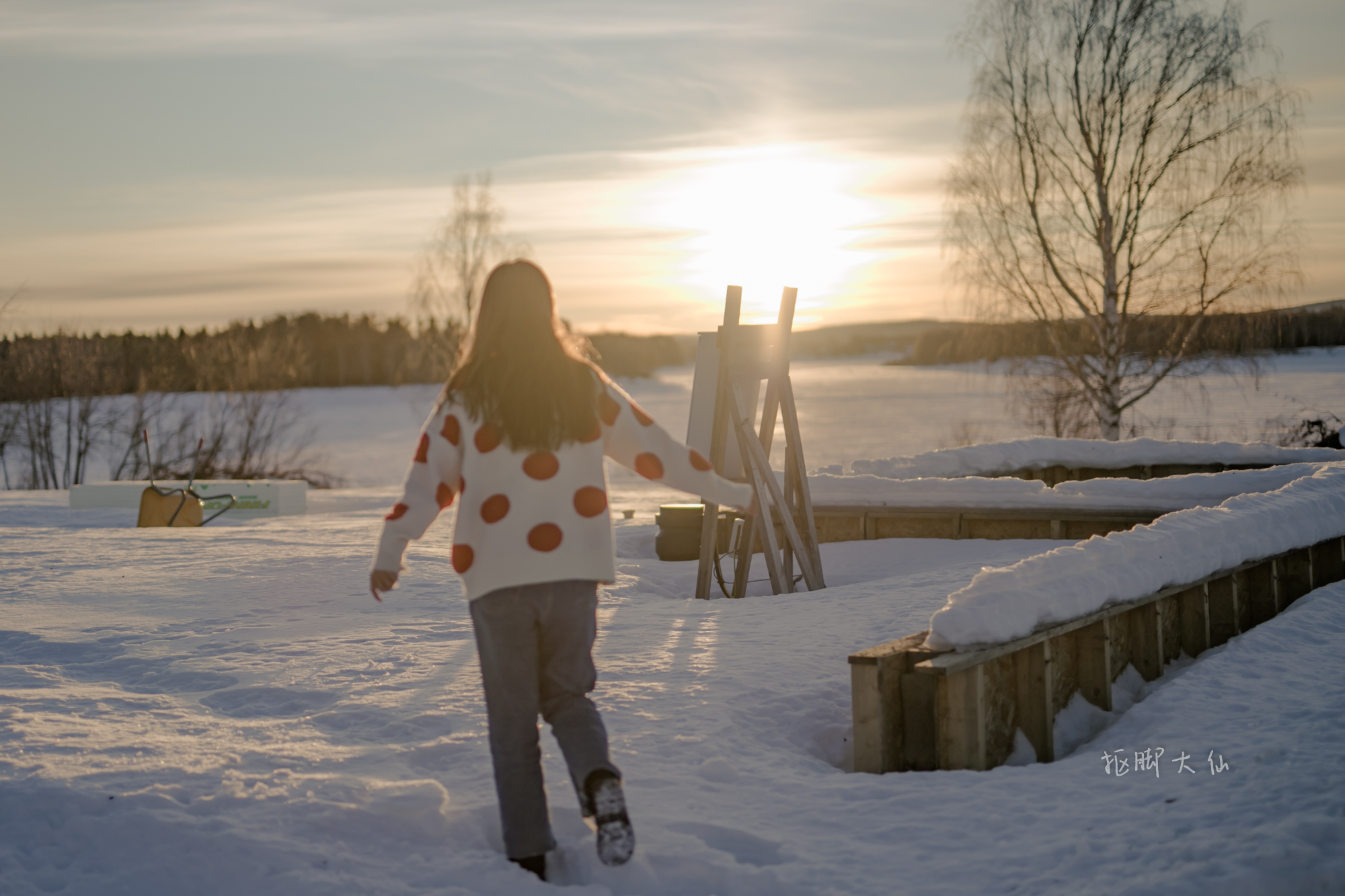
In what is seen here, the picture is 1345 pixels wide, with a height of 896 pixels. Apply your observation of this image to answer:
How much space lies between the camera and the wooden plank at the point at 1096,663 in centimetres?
494

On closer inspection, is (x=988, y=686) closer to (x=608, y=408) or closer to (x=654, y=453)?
(x=654, y=453)

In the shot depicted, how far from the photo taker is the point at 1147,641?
560cm

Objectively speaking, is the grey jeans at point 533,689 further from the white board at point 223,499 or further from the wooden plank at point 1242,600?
the white board at point 223,499

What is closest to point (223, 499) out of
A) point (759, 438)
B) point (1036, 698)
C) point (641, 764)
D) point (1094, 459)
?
point (759, 438)

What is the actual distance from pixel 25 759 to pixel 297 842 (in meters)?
1.48

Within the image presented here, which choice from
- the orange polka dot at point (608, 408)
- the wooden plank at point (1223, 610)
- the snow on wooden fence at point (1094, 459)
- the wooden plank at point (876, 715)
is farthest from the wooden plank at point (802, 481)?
the orange polka dot at point (608, 408)

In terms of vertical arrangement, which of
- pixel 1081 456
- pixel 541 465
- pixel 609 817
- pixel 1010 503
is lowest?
pixel 609 817

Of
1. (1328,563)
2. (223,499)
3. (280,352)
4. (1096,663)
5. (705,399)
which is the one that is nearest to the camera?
(1096,663)

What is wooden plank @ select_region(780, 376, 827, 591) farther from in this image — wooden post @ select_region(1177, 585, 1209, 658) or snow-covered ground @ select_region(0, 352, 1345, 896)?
wooden post @ select_region(1177, 585, 1209, 658)

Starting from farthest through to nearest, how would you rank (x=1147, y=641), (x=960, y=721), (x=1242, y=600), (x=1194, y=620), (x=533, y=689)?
1. (x=1242, y=600)
2. (x=1194, y=620)
3. (x=1147, y=641)
4. (x=960, y=721)
5. (x=533, y=689)

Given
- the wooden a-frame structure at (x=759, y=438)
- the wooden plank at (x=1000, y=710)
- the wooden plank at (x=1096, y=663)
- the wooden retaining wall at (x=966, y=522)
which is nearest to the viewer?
the wooden plank at (x=1000, y=710)

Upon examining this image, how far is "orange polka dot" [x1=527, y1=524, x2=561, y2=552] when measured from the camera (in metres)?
2.93

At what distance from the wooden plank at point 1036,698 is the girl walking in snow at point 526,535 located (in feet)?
7.70

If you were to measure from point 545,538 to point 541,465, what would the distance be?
0.22 metres
